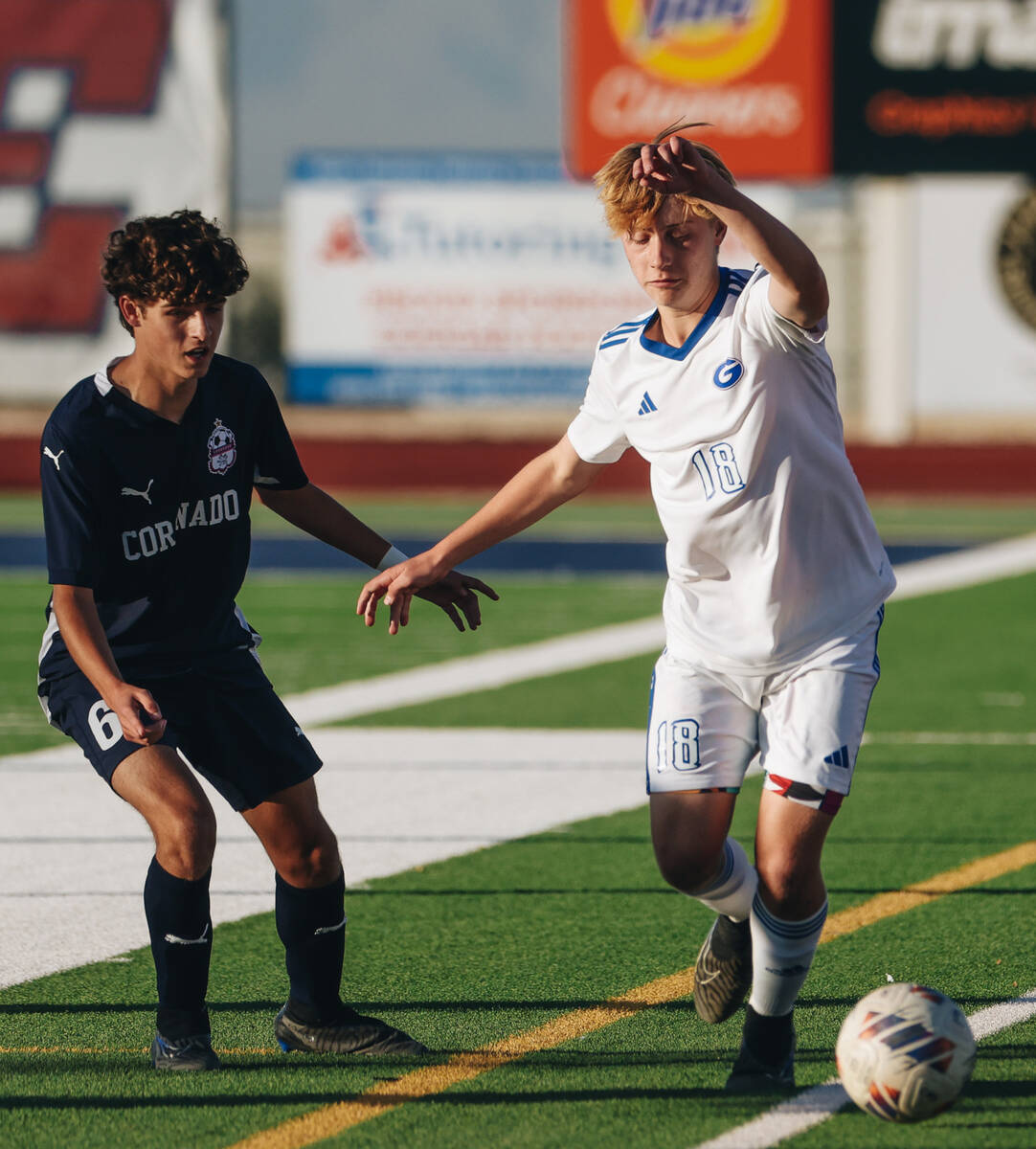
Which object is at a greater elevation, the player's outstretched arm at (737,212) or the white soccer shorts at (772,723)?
the player's outstretched arm at (737,212)

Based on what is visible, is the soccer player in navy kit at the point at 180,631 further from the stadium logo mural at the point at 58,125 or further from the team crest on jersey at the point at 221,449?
the stadium logo mural at the point at 58,125

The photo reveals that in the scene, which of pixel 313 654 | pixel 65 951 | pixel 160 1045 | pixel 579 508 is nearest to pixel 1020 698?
pixel 313 654

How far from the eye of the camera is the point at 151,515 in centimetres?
479

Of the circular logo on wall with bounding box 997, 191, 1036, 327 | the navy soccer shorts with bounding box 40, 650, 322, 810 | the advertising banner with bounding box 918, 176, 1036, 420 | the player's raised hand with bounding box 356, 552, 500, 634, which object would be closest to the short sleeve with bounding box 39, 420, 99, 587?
the navy soccer shorts with bounding box 40, 650, 322, 810

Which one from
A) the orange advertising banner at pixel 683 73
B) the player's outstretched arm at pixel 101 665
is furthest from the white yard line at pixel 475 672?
the orange advertising banner at pixel 683 73

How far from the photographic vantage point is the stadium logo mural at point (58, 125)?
33.3m

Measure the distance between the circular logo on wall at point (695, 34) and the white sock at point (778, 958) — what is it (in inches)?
955

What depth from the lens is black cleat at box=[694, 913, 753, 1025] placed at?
513cm

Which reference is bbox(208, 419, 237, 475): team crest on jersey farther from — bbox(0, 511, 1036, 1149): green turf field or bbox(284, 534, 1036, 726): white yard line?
bbox(284, 534, 1036, 726): white yard line

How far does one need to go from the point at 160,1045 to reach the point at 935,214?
30.4 metres

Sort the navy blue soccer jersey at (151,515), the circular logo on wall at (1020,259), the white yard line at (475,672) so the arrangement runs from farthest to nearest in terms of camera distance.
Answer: the circular logo on wall at (1020,259), the white yard line at (475,672), the navy blue soccer jersey at (151,515)

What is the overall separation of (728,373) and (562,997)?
188 cm

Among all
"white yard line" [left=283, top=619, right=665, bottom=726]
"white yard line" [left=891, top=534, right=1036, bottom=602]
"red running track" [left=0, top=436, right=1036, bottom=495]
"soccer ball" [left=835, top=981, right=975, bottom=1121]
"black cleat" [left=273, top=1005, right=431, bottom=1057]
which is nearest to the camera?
"soccer ball" [left=835, top=981, right=975, bottom=1121]

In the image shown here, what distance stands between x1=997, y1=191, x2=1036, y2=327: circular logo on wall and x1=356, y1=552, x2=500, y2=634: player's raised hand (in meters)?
29.2
